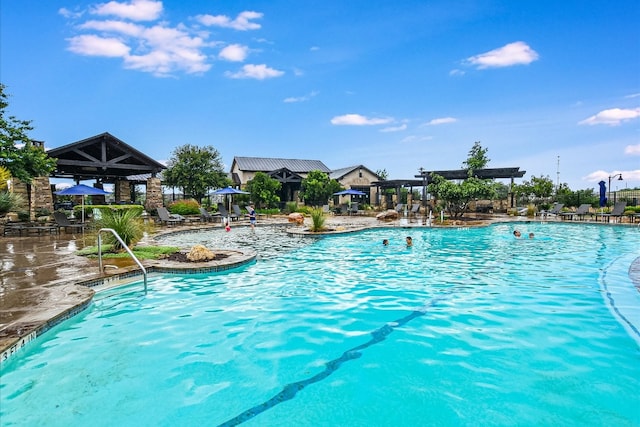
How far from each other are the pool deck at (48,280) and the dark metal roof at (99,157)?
31.8 feet

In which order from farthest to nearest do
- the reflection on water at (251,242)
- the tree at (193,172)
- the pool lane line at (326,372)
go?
the tree at (193,172) → the reflection on water at (251,242) → the pool lane line at (326,372)

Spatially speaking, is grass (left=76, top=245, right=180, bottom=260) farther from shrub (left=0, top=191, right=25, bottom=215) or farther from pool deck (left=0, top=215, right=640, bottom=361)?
shrub (left=0, top=191, right=25, bottom=215)

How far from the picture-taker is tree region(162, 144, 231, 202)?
30.1 metres

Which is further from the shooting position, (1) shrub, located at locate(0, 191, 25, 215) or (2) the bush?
(2) the bush

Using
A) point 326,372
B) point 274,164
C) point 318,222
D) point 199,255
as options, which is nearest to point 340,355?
point 326,372

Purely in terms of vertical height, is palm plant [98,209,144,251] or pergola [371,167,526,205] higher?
pergola [371,167,526,205]

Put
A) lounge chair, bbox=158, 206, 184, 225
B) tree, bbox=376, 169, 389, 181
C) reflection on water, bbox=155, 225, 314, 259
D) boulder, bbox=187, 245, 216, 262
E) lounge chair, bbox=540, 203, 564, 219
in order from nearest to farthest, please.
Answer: boulder, bbox=187, 245, 216, 262, reflection on water, bbox=155, 225, 314, 259, lounge chair, bbox=158, 206, 184, 225, lounge chair, bbox=540, 203, 564, 219, tree, bbox=376, 169, 389, 181

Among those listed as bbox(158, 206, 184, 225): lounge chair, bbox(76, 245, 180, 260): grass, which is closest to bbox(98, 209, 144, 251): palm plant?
bbox(76, 245, 180, 260): grass

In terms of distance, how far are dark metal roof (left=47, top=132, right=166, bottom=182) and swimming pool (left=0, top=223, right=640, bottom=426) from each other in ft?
51.4

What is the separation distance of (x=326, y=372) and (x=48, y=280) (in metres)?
5.27

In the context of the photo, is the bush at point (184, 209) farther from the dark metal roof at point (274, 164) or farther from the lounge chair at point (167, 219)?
the dark metal roof at point (274, 164)

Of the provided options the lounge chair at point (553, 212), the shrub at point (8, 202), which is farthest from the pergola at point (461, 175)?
the shrub at point (8, 202)

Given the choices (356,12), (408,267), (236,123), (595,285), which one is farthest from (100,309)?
(236,123)

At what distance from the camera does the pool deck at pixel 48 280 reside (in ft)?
13.2
